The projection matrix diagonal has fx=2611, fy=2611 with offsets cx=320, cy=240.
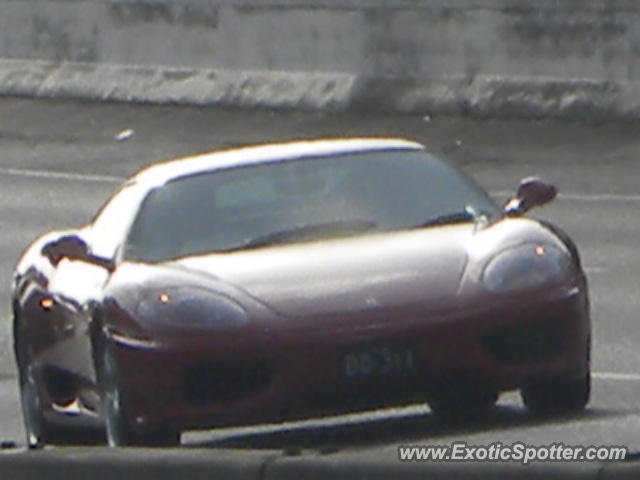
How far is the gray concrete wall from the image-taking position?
2492 centimetres

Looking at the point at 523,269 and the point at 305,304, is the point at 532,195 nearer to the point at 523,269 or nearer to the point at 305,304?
→ the point at 523,269

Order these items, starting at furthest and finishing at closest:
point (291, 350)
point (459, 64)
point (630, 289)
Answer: point (459, 64) < point (630, 289) < point (291, 350)

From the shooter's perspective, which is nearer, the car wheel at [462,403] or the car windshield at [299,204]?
the car wheel at [462,403]

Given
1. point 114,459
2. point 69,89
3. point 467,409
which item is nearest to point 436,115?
point 69,89

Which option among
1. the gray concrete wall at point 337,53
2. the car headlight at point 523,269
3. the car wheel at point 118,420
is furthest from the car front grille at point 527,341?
the gray concrete wall at point 337,53

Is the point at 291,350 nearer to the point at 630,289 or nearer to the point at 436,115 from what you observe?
the point at 630,289

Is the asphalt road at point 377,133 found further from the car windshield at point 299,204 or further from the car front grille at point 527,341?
the car windshield at point 299,204

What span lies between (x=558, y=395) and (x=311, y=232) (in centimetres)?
120

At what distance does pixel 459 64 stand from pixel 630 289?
31.2 ft

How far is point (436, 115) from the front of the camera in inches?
1015

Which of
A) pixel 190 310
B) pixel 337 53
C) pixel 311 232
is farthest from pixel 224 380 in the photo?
pixel 337 53

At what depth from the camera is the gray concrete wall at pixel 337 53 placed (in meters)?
24.9

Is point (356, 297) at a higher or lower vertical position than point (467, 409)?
higher

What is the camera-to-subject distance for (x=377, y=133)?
2536 cm
